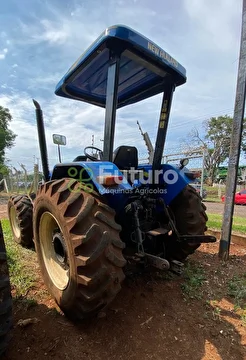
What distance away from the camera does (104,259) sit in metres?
1.65

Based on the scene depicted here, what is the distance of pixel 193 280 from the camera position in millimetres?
2641

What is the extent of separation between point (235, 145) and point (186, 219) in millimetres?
1425

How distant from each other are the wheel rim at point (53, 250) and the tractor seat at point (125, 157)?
92 cm

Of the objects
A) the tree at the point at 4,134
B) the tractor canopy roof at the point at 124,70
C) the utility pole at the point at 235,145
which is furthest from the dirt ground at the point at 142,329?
the tree at the point at 4,134

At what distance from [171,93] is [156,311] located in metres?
2.31

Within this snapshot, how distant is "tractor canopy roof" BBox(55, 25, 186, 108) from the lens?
1.95 meters

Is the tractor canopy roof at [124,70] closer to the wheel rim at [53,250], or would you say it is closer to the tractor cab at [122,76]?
the tractor cab at [122,76]

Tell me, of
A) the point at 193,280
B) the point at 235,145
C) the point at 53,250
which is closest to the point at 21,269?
the point at 53,250

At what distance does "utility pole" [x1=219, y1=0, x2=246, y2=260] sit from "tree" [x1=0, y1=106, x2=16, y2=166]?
76.2 feet

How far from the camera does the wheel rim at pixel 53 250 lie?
7.29 feet

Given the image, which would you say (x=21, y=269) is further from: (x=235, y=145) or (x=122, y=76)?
(x=235, y=145)

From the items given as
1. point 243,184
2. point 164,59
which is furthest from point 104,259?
point 243,184

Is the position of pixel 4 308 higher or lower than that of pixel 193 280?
higher

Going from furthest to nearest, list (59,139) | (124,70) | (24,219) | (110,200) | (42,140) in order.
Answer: (24,219) < (59,139) < (42,140) < (124,70) < (110,200)
